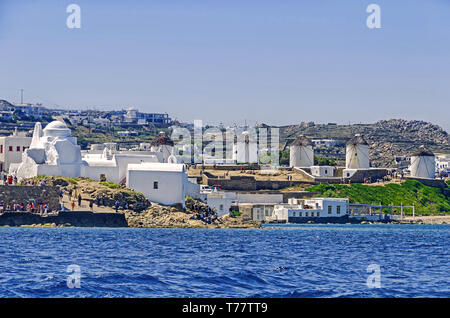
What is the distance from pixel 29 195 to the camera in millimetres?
49906

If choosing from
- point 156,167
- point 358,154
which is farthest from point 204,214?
point 358,154

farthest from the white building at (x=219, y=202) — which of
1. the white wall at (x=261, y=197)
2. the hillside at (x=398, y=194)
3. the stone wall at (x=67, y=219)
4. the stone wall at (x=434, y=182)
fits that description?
the stone wall at (x=434, y=182)

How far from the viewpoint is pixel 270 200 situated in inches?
3118

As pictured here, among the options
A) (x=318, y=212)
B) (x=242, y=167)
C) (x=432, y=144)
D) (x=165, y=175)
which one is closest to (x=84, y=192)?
(x=165, y=175)

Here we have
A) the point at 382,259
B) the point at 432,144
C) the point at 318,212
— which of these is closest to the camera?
the point at 382,259

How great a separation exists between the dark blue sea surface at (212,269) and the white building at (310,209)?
37.4 metres

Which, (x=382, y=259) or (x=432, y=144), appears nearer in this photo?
(x=382, y=259)

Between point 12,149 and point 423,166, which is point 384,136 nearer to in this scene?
point 423,166

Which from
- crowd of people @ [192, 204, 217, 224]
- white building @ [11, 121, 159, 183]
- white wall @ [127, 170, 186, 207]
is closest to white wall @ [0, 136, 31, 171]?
white building @ [11, 121, 159, 183]

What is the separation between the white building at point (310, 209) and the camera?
71750 mm

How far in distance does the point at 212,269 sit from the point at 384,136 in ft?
506
